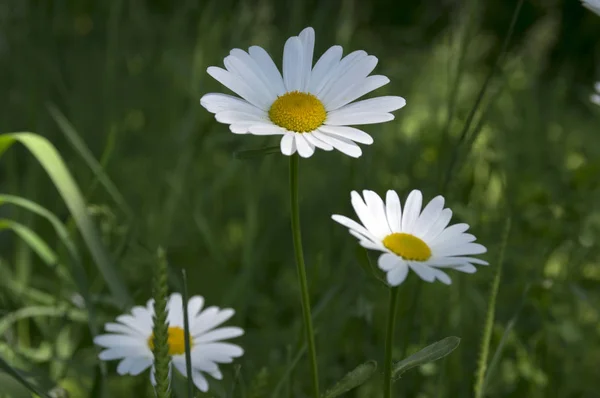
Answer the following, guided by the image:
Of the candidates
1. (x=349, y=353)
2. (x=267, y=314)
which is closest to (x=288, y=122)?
(x=349, y=353)

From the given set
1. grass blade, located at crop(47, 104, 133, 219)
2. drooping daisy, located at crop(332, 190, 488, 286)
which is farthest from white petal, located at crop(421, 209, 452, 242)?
grass blade, located at crop(47, 104, 133, 219)

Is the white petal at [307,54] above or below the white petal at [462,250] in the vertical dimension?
above

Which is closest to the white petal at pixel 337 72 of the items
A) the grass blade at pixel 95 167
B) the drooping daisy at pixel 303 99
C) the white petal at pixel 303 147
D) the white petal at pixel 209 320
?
the drooping daisy at pixel 303 99

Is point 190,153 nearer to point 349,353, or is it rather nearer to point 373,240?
point 349,353

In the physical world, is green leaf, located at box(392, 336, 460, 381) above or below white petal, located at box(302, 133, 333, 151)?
below

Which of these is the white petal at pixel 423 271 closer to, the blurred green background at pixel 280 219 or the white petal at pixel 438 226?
the white petal at pixel 438 226

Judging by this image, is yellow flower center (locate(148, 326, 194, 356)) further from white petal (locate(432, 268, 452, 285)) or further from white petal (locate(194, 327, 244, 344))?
white petal (locate(432, 268, 452, 285))

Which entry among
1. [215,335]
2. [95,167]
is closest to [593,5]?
[215,335]

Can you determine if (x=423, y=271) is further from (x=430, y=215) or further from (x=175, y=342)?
(x=175, y=342)
